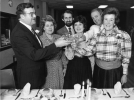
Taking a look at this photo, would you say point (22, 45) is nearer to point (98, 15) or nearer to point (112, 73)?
point (112, 73)

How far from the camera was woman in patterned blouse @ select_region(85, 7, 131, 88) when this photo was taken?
172cm

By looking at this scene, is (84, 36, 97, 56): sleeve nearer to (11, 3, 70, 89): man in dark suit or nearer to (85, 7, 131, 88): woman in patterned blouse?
(85, 7, 131, 88): woman in patterned blouse

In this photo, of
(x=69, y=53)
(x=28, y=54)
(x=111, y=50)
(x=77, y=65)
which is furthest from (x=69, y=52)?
(x=28, y=54)

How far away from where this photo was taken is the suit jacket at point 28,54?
149 centimetres

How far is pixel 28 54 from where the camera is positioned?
1482 mm

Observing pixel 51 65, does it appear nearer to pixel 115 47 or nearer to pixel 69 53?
pixel 69 53

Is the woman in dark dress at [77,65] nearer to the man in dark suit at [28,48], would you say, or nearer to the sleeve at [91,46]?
the sleeve at [91,46]

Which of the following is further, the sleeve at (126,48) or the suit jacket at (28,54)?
the sleeve at (126,48)

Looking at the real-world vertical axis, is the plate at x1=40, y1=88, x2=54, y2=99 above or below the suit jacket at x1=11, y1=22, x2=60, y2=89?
below

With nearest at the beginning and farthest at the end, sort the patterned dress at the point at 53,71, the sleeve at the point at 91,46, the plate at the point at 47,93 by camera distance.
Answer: the plate at the point at 47,93 < the sleeve at the point at 91,46 < the patterned dress at the point at 53,71

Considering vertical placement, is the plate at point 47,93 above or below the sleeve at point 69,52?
below

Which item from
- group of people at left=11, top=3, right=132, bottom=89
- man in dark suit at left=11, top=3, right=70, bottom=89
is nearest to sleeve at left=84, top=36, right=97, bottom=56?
group of people at left=11, top=3, right=132, bottom=89

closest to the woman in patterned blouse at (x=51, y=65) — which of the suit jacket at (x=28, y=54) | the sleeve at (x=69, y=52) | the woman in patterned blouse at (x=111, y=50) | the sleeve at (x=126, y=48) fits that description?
the sleeve at (x=69, y=52)

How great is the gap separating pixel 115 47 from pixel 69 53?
2.02 ft
